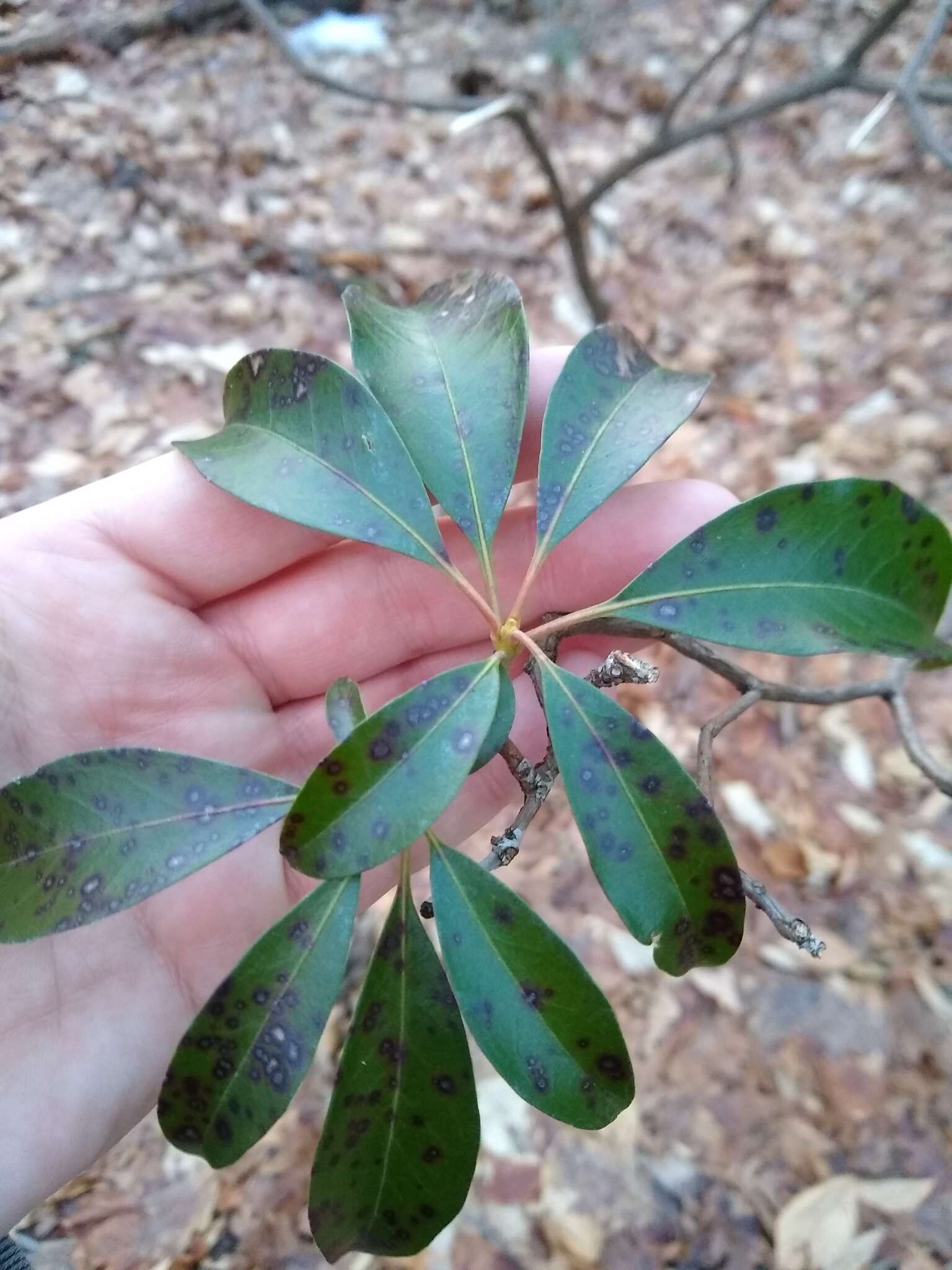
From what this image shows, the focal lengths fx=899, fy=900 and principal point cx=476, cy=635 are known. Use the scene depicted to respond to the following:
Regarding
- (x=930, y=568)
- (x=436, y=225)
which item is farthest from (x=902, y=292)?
(x=930, y=568)

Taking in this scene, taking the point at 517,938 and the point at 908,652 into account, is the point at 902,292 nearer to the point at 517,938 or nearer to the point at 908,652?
the point at 908,652

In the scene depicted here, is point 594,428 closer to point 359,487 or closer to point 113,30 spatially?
point 359,487

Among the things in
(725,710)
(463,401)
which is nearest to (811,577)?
(725,710)

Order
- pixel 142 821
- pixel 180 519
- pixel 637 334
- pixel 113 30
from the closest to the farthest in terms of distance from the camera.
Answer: pixel 142 821 < pixel 180 519 < pixel 113 30 < pixel 637 334

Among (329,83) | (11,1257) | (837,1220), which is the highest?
(329,83)

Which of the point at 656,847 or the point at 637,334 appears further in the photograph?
the point at 637,334
